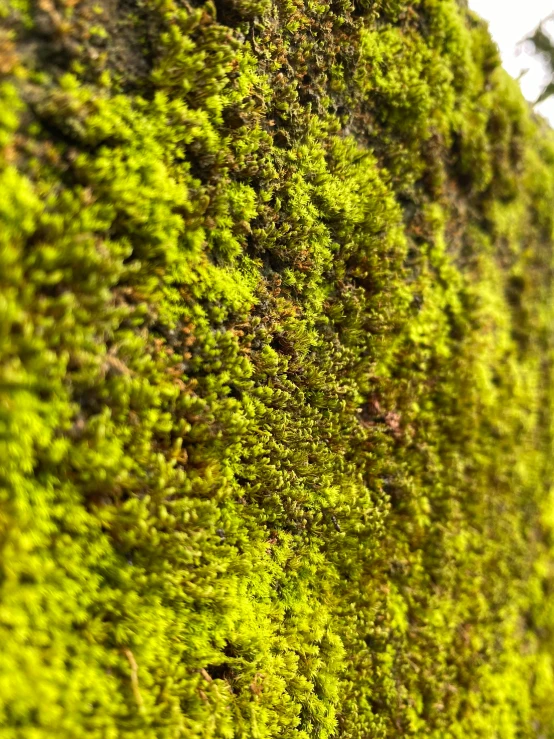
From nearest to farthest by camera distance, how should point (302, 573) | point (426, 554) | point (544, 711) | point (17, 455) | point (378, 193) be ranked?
point (17, 455) < point (302, 573) < point (378, 193) < point (426, 554) < point (544, 711)

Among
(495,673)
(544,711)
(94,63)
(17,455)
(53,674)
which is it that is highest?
(94,63)

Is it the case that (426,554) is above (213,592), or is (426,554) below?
below

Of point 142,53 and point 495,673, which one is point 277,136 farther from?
point 495,673

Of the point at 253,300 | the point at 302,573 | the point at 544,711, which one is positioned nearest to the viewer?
the point at 253,300

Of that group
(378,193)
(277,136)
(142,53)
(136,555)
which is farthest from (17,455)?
(378,193)

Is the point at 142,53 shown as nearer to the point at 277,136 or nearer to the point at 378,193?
the point at 277,136

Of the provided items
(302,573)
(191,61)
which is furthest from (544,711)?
(191,61)

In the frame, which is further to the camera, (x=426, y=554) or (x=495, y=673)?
(x=495, y=673)
